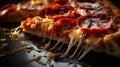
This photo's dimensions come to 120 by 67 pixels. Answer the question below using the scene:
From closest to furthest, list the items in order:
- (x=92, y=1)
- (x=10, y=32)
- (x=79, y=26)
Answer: (x=79, y=26) → (x=10, y=32) → (x=92, y=1)

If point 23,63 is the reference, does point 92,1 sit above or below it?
above

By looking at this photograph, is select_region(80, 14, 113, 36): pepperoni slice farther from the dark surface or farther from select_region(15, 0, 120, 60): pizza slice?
the dark surface

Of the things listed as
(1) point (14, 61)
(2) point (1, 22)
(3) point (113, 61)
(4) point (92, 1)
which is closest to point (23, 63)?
(1) point (14, 61)

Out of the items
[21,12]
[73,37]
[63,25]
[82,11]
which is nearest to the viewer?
[73,37]

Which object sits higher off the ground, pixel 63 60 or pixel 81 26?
pixel 81 26

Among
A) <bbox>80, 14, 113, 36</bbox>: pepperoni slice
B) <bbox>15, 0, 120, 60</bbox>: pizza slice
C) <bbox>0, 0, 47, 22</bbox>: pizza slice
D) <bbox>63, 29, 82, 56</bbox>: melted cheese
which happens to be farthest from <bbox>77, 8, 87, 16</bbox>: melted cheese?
<bbox>0, 0, 47, 22</bbox>: pizza slice

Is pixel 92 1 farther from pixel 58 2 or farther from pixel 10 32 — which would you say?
pixel 10 32

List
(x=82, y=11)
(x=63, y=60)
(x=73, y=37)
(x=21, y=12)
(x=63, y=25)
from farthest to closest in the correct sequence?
1. (x=21, y=12)
2. (x=82, y=11)
3. (x=63, y=25)
4. (x=73, y=37)
5. (x=63, y=60)

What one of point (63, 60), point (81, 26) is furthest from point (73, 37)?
point (63, 60)

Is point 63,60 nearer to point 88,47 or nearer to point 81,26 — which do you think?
point 88,47
